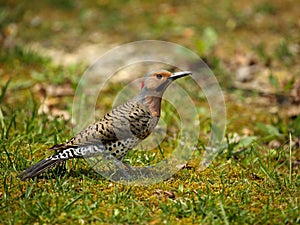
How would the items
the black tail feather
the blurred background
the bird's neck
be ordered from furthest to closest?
the blurred background, the bird's neck, the black tail feather

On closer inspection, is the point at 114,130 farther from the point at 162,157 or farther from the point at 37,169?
the point at 162,157

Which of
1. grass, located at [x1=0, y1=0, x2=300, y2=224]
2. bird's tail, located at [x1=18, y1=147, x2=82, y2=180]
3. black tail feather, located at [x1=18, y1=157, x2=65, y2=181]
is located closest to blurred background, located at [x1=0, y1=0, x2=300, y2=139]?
grass, located at [x1=0, y1=0, x2=300, y2=224]

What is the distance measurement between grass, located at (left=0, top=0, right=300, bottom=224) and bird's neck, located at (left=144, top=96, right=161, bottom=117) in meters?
0.54

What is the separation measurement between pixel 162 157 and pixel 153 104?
2.38ft

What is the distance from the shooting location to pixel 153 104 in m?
4.86

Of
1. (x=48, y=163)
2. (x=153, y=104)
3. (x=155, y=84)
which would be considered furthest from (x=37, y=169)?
(x=155, y=84)

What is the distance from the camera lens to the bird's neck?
4828 mm

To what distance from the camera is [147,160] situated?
5.07 metres

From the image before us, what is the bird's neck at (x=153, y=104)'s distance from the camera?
483cm

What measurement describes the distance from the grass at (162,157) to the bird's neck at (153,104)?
1.78 ft

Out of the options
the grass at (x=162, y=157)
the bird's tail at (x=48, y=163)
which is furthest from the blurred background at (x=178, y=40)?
the bird's tail at (x=48, y=163)

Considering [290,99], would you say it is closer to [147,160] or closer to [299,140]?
[299,140]

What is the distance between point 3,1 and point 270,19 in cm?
566

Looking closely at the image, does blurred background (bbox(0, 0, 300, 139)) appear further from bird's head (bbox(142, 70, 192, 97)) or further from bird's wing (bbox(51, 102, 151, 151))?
bird's wing (bbox(51, 102, 151, 151))
